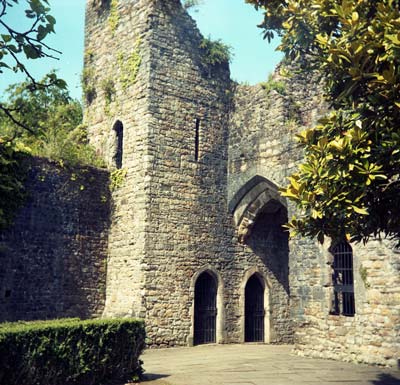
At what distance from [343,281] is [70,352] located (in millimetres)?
6528

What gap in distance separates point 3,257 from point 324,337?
740 centimetres

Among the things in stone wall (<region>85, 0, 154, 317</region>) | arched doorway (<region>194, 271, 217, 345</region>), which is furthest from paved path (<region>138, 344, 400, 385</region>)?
stone wall (<region>85, 0, 154, 317</region>)

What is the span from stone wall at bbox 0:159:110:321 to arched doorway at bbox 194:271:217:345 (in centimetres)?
255

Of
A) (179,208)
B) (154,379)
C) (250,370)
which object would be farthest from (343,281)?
(154,379)

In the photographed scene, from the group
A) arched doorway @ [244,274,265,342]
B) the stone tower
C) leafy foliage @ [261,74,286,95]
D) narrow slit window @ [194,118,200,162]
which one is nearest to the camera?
the stone tower

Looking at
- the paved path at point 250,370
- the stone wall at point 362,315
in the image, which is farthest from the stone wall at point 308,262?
the paved path at point 250,370

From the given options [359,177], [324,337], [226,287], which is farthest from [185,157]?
[359,177]

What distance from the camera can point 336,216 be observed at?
6.17 meters

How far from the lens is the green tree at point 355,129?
5234 millimetres

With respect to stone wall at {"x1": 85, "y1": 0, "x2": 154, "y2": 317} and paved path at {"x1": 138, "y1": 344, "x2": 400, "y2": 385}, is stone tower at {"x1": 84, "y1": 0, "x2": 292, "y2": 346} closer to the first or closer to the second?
stone wall at {"x1": 85, "y1": 0, "x2": 154, "y2": 317}

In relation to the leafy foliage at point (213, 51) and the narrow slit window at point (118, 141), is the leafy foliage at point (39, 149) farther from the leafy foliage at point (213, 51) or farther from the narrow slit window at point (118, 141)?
the leafy foliage at point (213, 51)

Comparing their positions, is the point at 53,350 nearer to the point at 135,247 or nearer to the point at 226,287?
the point at 135,247

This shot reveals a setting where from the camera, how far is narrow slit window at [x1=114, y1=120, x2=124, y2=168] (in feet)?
48.4

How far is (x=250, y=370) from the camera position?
948 centimetres
